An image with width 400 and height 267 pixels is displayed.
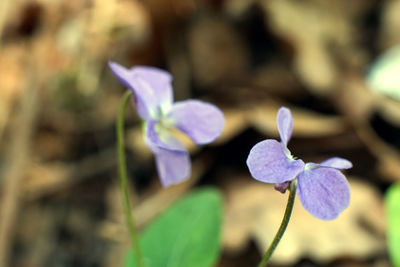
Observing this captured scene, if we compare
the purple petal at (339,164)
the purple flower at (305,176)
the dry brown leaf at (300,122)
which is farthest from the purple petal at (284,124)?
the dry brown leaf at (300,122)

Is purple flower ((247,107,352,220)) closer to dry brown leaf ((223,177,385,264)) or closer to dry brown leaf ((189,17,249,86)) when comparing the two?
dry brown leaf ((223,177,385,264))

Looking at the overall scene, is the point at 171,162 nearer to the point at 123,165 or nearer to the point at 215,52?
the point at 123,165

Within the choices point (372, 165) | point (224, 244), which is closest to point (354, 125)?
point (372, 165)

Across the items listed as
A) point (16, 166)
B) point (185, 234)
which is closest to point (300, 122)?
point (185, 234)

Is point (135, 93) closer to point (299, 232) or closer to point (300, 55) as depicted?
point (299, 232)

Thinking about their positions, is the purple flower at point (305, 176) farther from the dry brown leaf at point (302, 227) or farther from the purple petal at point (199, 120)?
the dry brown leaf at point (302, 227)

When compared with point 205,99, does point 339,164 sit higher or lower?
higher

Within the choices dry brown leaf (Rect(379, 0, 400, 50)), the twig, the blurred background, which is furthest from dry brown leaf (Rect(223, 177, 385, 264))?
dry brown leaf (Rect(379, 0, 400, 50))
